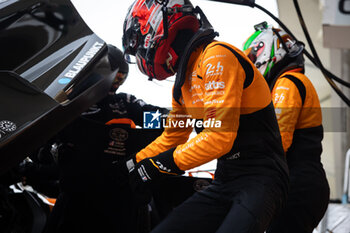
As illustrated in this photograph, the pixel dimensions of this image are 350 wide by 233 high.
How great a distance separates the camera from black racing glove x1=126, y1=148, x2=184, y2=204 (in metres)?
1.55

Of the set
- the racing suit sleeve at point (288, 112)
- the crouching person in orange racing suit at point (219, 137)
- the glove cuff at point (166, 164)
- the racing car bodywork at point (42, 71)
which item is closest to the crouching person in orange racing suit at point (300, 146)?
the racing suit sleeve at point (288, 112)

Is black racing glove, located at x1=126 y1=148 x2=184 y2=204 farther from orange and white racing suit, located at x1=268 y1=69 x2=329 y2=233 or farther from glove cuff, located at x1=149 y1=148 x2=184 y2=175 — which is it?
orange and white racing suit, located at x1=268 y1=69 x2=329 y2=233

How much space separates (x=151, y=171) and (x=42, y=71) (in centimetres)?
57

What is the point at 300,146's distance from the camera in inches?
88.3

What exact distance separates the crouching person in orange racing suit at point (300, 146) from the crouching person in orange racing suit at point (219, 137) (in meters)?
0.54

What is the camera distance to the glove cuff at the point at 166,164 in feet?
5.05

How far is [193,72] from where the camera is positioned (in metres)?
1.63

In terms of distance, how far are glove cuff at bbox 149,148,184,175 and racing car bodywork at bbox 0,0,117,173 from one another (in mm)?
346

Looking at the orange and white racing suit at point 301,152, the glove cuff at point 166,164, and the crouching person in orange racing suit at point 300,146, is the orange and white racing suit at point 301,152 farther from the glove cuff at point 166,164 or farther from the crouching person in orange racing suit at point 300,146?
the glove cuff at point 166,164

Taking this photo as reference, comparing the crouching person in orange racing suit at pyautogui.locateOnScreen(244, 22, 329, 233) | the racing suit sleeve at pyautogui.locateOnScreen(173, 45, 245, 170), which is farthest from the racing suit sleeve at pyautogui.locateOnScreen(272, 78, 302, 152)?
the racing suit sleeve at pyautogui.locateOnScreen(173, 45, 245, 170)

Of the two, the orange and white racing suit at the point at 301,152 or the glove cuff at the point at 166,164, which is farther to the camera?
the orange and white racing suit at the point at 301,152

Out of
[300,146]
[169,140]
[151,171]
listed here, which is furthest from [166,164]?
[300,146]

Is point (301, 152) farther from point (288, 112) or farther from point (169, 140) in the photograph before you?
point (169, 140)

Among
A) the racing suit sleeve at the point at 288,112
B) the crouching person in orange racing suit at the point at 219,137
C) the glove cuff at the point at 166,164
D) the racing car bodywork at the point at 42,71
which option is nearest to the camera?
the racing car bodywork at the point at 42,71
